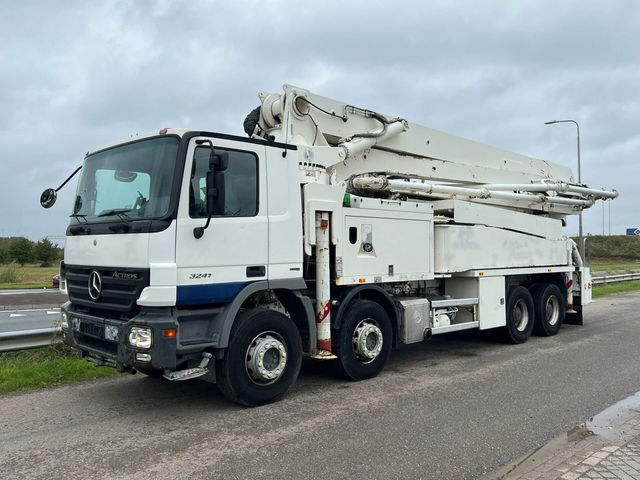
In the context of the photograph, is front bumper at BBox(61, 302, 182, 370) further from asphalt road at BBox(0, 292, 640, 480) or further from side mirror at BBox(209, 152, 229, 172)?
side mirror at BBox(209, 152, 229, 172)

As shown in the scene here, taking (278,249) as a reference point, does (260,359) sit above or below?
below

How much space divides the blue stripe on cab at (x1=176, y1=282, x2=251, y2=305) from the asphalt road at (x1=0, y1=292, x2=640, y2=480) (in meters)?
1.17

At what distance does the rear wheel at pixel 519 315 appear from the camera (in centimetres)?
988

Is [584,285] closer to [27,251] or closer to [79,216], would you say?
[79,216]

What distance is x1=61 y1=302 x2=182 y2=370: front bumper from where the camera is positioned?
5148 mm

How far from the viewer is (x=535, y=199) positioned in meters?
11.0

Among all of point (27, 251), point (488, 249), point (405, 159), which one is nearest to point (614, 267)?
point (488, 249)

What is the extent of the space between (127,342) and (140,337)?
6.7 inches

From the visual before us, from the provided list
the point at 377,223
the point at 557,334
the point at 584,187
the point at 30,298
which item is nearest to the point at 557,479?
the point at 377,223

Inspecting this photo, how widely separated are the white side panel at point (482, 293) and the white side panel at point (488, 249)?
0.84 feet

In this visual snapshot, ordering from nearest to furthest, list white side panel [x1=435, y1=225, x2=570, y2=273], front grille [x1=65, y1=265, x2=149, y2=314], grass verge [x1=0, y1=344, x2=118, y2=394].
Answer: front grille [x1=65, y1=265, x2=149, y2=314], grass verge [x1=0, y1=344, x2=118, y2=394], white side panel [x1=435, y1=225, x2=570, y2=273]

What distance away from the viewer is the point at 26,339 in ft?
24.3

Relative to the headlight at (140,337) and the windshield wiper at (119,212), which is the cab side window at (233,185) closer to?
the windshield wiper at (119,212)

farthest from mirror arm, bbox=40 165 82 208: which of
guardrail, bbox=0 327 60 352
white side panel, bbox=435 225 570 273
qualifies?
white side panel, bbox=435 225 570 273
